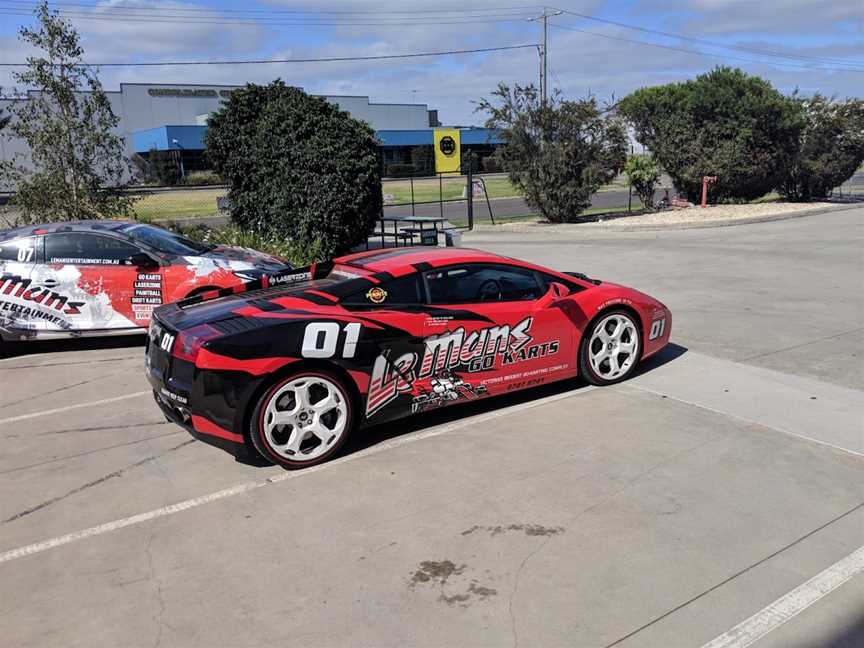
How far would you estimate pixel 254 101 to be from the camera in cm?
1362

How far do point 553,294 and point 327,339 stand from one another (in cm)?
207

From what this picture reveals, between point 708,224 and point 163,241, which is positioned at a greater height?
point 163,241

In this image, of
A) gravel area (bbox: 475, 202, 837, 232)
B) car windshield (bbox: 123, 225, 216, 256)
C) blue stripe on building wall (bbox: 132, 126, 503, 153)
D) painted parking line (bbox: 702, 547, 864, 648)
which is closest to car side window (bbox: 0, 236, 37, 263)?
car windshield (bbox: 123, 225, 216, 256)

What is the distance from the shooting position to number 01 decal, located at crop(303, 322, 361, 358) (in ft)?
16.5

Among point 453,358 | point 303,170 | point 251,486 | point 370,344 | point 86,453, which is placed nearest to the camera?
point 251,486

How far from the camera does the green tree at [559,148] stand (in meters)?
21.1

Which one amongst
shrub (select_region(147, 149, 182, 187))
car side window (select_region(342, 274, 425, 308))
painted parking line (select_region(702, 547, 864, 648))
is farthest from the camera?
shrub (select_region(147, 149, 182, 187))

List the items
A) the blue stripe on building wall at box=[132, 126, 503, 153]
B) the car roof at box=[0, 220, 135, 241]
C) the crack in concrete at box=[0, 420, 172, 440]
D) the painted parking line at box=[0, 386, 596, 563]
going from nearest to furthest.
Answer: the painted parking line at box=[0, 386, 596, 563] < the crack in concrete at box=[0, 420, 172, 440] < the car roof at box=[0, 220, 135, 241] < the blue stripe on building wall at box=[132, 126, 503, 153]

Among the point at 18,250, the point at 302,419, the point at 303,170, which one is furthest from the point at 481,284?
the point at 303,170

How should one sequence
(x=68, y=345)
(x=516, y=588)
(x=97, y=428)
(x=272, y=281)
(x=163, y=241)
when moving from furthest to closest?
(x=68, y=345) → (x=163, y=241) → (x=272, y=281) → (x=97, y=428) → (x=516, y=588)

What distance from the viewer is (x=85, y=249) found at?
8.32m

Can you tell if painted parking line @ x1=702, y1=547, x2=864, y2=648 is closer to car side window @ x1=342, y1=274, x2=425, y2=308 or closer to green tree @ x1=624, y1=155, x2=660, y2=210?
car side window @ x1=342, y1=274, x2=425, y2=308

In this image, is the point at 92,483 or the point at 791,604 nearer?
the point at 791,604

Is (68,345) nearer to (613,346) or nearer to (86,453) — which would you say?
(86,453)
